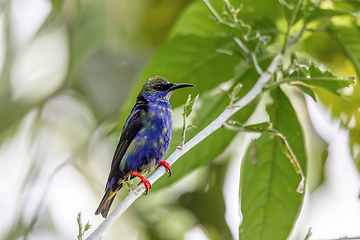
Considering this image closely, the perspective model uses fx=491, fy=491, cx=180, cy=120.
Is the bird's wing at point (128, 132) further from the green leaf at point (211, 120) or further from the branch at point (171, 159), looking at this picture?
the green leaf at point (211, 120)

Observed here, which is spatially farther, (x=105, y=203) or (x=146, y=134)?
(x=146, y=134)

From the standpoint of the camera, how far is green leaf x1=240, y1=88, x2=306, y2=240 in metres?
1.91

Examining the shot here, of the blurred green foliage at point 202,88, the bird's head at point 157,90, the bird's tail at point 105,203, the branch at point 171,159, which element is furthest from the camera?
the blurred green foliage at point 202,88

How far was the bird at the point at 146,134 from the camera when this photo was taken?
1203mm

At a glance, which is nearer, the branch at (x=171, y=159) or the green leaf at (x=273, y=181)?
the branch at (x=171, y=159)

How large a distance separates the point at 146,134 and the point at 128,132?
0.20 feet

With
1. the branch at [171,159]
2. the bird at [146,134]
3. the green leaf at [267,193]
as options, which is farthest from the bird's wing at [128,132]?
the green leaf at [267,193]

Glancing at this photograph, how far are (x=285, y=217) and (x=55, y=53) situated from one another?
2.12 metres

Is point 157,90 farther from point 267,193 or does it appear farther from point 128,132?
point 267,193

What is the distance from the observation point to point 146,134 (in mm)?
1324

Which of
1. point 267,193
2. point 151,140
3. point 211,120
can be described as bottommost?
point 267,193

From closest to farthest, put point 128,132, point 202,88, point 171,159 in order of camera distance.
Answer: point 171,159
point 128,132
point 202,88

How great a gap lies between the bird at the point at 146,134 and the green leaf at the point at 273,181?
0.74 meters

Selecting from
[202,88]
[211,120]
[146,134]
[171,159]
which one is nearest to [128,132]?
[146,134]
